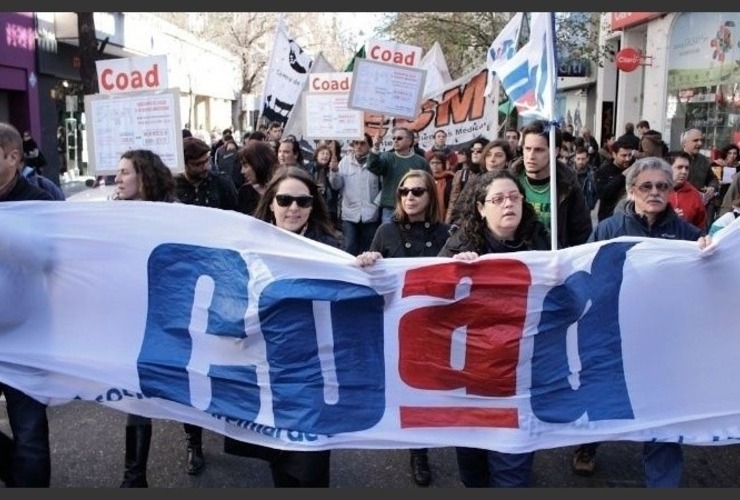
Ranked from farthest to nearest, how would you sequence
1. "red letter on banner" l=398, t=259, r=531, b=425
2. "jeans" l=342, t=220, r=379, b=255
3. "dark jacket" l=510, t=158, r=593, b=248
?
"jeans" l=342, t=220, r=379, b=255 → "dark jacket" l=510, t=158, r=593, b=248 → "red letter on banner" l=398, t=259, r=531, b=425

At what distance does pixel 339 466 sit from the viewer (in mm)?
4223

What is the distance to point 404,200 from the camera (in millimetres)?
4098

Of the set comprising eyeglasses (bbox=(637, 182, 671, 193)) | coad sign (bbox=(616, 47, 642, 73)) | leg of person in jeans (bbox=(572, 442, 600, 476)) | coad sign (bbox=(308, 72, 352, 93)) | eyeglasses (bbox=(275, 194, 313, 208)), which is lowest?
leg of person in jeans (bbox=(572, 442, 600, 476))

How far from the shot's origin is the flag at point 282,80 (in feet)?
36.8

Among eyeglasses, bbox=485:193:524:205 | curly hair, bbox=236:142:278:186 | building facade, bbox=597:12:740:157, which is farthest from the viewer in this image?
building facade, bbox=597:12:740:157

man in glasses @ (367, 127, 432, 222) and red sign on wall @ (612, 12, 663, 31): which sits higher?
red sign on wall @ (612, 12, 663, 31)

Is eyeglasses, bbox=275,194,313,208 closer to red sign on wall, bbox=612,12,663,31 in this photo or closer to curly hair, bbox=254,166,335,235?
curly hair, bbox=254,166,335,235

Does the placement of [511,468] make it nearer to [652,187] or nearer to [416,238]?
[416,238]

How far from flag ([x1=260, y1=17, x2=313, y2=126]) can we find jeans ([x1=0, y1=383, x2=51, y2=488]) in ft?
26.6

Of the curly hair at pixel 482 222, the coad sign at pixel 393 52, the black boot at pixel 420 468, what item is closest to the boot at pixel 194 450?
the black boot at pixel 420 468

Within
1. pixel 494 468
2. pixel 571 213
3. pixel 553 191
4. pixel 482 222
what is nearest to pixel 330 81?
pixel 571 213

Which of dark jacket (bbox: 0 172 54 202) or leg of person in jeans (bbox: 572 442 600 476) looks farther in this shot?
leg of person in jeans (bbox: 572 442 600 476)

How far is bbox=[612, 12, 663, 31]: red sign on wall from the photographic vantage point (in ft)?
64.4

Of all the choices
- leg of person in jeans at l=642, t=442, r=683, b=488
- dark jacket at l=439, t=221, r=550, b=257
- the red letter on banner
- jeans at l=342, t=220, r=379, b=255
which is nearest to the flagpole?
dark jacket at l=439, t=221, r=550, b=257
